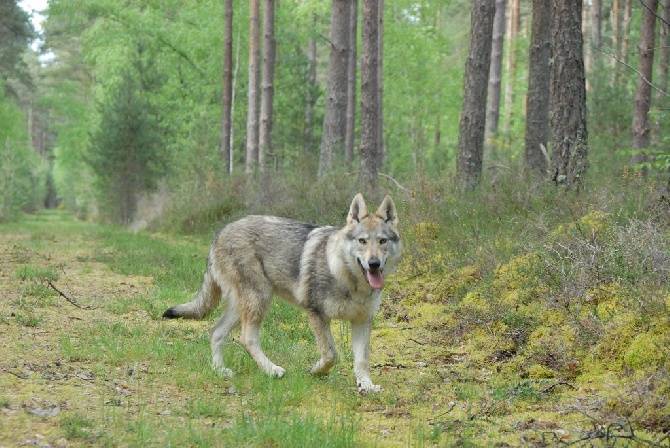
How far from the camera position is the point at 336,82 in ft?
62.3

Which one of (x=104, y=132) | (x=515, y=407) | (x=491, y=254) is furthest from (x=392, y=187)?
(x=104, y=132)

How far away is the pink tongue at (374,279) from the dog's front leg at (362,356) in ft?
1.47

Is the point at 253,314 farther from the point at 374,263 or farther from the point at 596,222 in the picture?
the point at 596,222

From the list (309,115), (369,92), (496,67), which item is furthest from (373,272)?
(309,115)

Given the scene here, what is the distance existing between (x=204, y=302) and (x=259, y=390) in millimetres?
1458

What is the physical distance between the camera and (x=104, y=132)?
108ft

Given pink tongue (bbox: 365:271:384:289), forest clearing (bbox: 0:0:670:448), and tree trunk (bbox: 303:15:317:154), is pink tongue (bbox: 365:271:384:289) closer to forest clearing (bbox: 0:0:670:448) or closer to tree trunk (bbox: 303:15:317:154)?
forest clearing (bbox: 0:0:670:448)

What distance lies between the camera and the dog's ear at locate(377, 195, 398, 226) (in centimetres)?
660

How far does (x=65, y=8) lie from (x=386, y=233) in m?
32.5

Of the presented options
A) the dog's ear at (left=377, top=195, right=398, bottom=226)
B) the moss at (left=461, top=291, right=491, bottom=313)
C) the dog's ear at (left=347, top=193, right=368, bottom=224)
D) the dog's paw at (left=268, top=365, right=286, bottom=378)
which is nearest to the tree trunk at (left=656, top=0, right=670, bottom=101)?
the moss at (left=461, top=291, right=491, bottom=313)

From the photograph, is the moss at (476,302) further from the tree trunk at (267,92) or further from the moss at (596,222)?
the tree trunk at (267,92)

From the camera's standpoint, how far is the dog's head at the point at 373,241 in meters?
6.08

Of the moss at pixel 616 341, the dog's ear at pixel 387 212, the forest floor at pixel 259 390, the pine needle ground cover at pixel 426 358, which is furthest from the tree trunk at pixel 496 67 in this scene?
the moss at pixel 616 341

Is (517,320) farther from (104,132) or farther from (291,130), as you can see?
(104,132)
